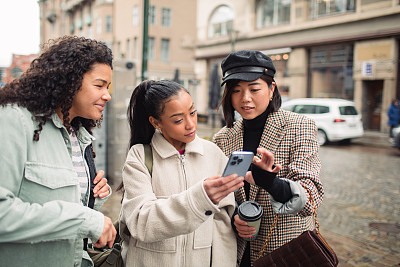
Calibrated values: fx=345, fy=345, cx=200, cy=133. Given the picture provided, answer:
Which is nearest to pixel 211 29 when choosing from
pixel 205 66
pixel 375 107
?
pixel 205 66

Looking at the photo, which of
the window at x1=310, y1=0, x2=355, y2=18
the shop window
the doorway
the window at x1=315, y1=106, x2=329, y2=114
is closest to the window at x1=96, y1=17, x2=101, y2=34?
the window at x1=310, y1=0, x2=355, y2=18

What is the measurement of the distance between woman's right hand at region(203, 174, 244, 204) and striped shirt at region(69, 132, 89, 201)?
766 mm

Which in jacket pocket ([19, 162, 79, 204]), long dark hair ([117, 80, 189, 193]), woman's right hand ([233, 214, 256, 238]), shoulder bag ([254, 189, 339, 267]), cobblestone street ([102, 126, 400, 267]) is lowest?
cobblestone street ([102, 126, 400, 267])

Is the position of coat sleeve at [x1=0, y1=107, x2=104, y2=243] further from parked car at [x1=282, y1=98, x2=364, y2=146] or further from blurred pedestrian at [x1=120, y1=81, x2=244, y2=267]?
parked car at [x1=282, y1=98, x2=364, y2=146]

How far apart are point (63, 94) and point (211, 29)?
26.5 meters

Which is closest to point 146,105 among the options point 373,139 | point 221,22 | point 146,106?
point 146,106

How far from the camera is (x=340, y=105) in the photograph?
1377 cm

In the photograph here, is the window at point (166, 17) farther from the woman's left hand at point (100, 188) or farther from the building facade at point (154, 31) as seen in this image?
the woman's left hand at point (100, 188)

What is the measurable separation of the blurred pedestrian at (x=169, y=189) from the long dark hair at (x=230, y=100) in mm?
418

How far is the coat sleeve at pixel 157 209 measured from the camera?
1.54 metres

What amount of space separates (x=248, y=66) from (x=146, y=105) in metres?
0.65

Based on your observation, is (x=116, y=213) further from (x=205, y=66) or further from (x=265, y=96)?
(x=205, y=66)

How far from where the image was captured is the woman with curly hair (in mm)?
1442

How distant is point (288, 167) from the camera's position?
201 centimetres
